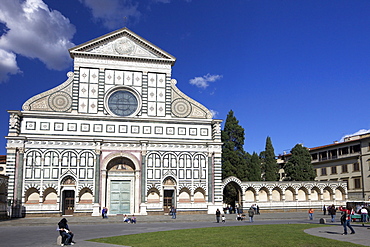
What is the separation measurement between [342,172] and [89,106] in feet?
125

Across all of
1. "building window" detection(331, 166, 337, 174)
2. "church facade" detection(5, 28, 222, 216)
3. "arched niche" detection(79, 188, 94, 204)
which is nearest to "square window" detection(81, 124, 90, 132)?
"church facade" detection(5, 28, 222, 216)

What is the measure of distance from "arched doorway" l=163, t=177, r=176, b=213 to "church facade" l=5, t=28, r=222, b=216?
0.11 meters

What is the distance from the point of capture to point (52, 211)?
3794 centimetres

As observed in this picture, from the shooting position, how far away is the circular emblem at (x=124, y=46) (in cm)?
4288

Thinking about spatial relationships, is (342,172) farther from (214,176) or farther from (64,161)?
(64,161)

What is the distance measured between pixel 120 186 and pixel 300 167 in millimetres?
27206

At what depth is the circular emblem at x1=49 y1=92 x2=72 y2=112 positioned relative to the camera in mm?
40094

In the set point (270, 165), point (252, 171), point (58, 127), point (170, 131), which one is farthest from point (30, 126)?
point (270, 165)

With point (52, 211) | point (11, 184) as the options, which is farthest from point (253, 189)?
point (11, 184)

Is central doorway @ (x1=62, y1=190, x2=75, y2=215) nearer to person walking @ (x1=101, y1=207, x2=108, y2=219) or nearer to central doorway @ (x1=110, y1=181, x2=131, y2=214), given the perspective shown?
central doorway @ (x1=110, y1=181, x2=131, y2=214)

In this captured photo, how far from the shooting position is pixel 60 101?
132 ft

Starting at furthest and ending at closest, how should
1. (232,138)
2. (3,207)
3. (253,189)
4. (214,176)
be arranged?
(232,138) < (253,189) < (214,176) < (3,207)

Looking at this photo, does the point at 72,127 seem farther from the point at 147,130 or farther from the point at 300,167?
the point at 300,167

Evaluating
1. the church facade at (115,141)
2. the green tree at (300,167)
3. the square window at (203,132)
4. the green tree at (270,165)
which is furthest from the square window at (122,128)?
the green tree at (270,165)
